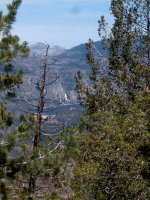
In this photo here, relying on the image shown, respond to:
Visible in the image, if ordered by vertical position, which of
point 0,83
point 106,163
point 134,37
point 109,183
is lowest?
point 109,183

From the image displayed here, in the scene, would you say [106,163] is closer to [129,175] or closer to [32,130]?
[129,175]

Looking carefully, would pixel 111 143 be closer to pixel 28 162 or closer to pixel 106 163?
pixel 106 163

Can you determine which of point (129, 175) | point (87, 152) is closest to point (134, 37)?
point (87, 152)

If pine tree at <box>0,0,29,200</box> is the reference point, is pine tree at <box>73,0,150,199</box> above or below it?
below

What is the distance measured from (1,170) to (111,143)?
6.10 m

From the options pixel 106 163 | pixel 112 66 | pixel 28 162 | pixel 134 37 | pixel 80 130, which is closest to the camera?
pixel 28 162

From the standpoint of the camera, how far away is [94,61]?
2325cm

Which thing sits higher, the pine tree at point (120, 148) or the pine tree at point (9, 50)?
the pine tree at point (9, 50)

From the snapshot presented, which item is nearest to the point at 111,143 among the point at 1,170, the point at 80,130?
the point at 80,130

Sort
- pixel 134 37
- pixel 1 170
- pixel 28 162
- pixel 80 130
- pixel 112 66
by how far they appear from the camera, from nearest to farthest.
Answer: pixel 1 170
pixel 28 162
pixel 80 130
pixel 134 37
pixel 112 66

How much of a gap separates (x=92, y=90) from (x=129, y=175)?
10990mm

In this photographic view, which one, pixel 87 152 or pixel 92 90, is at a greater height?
pixel 92 90

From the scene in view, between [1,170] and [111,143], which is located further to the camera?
[111,143]

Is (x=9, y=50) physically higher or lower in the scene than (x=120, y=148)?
higher
